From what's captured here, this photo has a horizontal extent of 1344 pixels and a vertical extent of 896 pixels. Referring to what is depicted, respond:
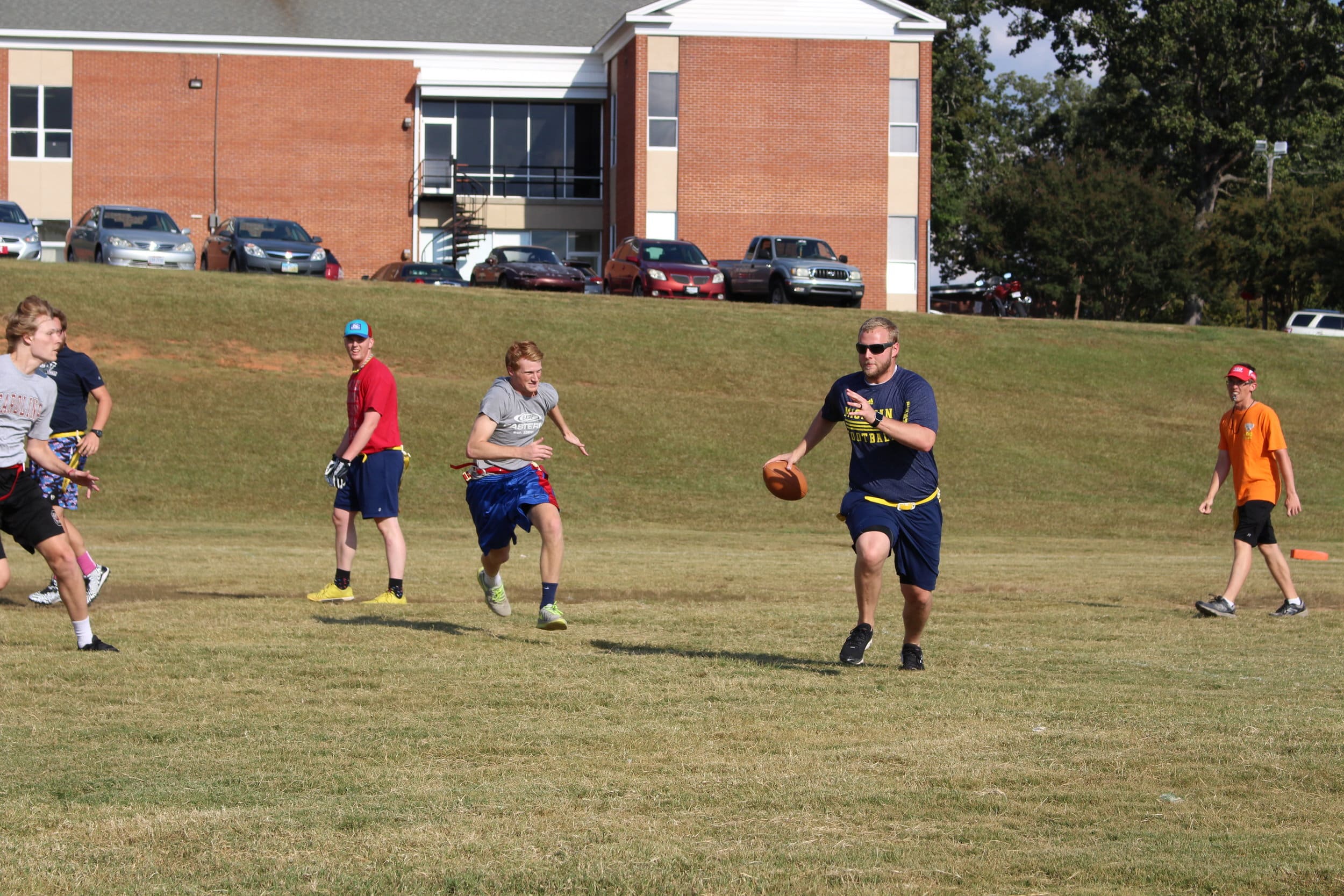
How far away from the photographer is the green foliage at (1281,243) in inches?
1855

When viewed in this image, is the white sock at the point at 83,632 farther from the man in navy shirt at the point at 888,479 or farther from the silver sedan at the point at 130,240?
the silver sedan at the point at 130,240

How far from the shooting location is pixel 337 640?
29.4ft

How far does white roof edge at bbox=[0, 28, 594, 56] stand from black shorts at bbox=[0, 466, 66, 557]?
44.0 m

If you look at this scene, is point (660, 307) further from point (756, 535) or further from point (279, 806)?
point (279, 806)

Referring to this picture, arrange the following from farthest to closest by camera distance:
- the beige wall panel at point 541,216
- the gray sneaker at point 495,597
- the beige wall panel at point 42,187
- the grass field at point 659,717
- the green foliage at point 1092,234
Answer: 1. the beige wall panel at point 541,216
2. the beige wall panel at point 42,187
3. the green foliage at point 1092,234
4. the gray sneaker at point 495,597
5. the grass field at point 659,717

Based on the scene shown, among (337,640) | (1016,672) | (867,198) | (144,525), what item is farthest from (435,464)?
(867,198)

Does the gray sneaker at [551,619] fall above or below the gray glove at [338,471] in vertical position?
below

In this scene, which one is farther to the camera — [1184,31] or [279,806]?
[1184,31]

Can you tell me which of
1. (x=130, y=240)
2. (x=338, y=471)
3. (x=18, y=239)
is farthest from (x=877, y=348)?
(x=18, y=239)

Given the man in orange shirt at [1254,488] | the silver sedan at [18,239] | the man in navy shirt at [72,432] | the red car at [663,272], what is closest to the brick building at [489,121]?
the red car at [663,272]

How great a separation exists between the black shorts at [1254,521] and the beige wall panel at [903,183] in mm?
37287

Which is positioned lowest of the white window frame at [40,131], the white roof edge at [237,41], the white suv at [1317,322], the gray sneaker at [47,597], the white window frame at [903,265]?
the gray sneaker at [47,597]

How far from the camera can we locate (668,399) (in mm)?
27719

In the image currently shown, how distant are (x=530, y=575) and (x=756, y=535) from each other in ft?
21.9
